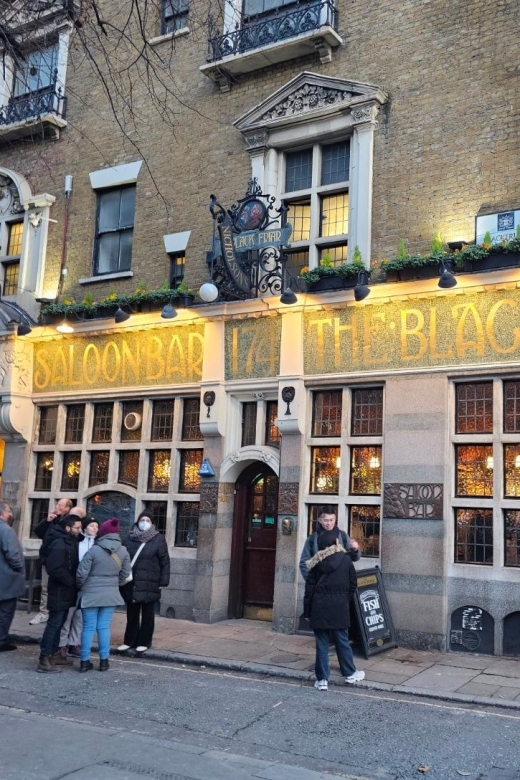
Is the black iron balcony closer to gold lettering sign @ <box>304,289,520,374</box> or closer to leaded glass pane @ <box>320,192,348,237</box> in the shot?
leaded glass pane @ <box>320,192,348,237</box>

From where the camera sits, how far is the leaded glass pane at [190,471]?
46.6 ft

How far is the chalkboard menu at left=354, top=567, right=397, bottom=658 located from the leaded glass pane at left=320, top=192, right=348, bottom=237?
597 centimetres

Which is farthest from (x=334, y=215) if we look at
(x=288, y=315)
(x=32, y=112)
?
(x=32, y=112)

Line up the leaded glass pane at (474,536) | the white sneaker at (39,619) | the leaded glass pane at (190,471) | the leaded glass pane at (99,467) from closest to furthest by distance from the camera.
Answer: the leaded glass pane at (474,536) → the white sneaker at (39,619) → the leaded glass pane at (190,471) → the leaded glass pane at (99,467)

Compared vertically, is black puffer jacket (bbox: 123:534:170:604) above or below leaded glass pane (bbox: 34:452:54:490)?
below

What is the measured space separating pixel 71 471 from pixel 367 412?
6671mm

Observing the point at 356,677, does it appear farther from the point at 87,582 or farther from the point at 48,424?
the point at 48,424

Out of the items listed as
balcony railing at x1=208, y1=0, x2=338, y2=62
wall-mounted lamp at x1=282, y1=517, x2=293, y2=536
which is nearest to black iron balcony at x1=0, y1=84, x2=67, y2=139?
balcony railing at x1=208, y1=0, x2=338, y2=62

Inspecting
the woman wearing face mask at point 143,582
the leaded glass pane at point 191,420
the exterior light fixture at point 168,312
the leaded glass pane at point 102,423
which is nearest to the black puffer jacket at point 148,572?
the woman wearing face mask at point 143,582

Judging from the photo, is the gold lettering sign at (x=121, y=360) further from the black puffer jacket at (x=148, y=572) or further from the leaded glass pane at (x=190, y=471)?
the black puffer jacket at (x=148, y=572)

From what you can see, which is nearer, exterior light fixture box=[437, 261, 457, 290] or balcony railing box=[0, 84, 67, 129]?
exterior light fixture box=[437, 261, 457, 290]

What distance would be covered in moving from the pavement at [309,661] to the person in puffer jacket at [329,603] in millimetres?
354

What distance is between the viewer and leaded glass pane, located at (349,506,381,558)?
1206 centimetres

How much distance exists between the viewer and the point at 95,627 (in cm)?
979
